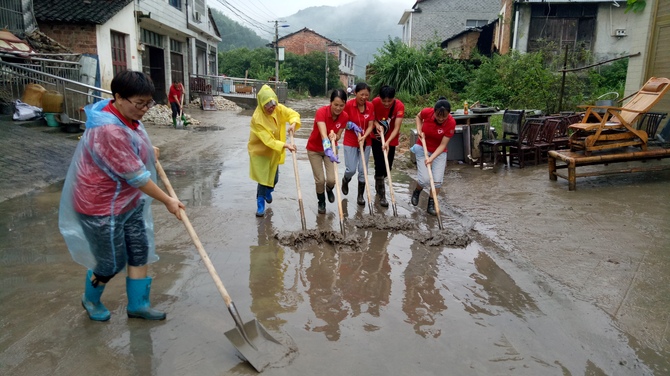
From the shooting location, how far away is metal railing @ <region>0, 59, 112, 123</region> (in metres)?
9.51

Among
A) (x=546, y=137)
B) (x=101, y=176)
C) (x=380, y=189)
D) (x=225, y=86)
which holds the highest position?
(x=225, y=86)

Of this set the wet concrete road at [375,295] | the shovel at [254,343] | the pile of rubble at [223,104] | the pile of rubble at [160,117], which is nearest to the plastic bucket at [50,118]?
the wet concrete road at [375,295]

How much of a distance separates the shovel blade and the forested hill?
258 feet

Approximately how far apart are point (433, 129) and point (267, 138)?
2096mm

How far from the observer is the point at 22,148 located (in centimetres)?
790

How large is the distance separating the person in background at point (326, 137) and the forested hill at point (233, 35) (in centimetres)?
7544

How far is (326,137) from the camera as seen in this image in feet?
18.2

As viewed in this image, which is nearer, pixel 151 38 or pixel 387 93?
pixel 387 93

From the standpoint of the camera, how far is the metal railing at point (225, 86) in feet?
82.0

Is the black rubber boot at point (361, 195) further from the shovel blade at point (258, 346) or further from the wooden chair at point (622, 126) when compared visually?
the shovel blade at point (258, 346)

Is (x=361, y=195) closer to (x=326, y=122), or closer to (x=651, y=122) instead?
(x=326, y=122)

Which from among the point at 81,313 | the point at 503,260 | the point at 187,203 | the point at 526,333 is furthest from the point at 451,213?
the point at 81,313

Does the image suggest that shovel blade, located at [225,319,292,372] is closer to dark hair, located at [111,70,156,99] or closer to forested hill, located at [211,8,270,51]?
dark hair, located at [111,70,156,99]

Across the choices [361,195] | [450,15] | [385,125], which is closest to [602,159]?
[385,125]
